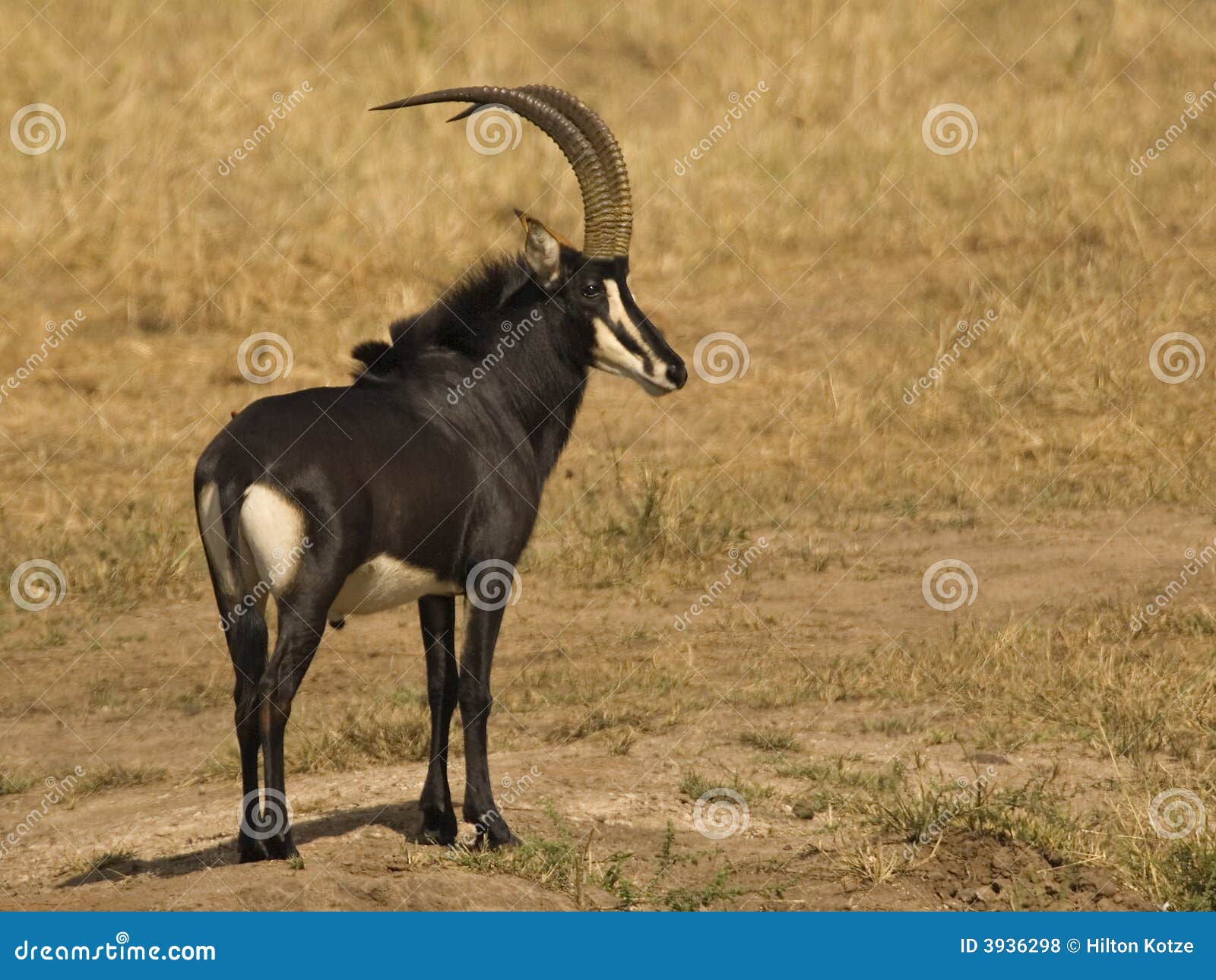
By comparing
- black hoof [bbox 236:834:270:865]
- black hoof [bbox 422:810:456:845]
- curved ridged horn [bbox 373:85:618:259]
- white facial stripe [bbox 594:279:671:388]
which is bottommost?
black hoof [bbox 236:834:270:865]

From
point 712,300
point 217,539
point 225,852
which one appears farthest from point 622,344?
point 712,300

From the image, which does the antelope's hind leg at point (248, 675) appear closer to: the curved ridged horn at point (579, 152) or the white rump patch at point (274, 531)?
the white rump patch at point (274, 531)

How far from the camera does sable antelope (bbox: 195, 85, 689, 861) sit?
620 centimetres

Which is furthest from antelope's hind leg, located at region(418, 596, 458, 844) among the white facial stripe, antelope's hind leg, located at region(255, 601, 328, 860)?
the white facial stripe

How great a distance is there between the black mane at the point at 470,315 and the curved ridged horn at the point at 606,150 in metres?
0.41

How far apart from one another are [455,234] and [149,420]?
10.6 feet

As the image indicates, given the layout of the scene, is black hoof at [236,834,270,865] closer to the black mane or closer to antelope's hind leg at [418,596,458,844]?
antelope's hind leg at [418,596,458,844]

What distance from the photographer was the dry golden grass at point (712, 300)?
923 cm

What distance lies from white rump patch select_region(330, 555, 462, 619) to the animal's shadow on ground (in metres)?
0.90

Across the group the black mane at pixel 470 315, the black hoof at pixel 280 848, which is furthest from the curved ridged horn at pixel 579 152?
the black hoof at pixel 280 848

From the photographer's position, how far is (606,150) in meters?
7.12

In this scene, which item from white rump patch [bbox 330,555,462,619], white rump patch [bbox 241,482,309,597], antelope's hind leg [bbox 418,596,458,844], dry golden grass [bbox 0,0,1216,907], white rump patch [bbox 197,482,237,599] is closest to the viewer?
white rump patch [bbox 241,482,309,597]

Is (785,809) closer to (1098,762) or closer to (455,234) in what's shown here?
(1098,762)

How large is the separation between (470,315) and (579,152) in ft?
2.49
